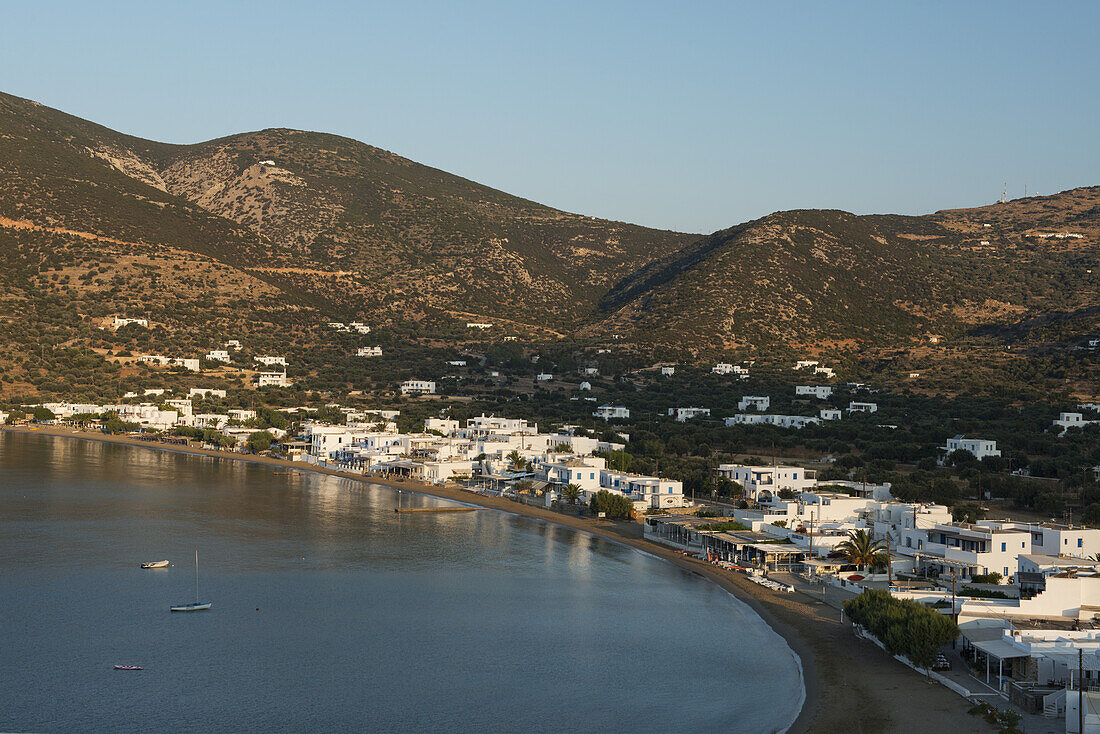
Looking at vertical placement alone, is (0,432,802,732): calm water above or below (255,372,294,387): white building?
below

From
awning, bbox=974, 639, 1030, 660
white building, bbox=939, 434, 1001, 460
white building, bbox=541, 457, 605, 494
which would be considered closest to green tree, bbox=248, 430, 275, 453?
white building, bbox=541, 457, 605, 494

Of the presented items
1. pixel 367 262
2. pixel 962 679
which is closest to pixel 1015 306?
pixel 367 262

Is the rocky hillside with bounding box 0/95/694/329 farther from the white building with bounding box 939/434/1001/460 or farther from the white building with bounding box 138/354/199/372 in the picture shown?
the white building with bounding box 939/434/1001/460

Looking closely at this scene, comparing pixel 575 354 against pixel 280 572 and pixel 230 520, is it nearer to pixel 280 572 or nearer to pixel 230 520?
pixel 230 520

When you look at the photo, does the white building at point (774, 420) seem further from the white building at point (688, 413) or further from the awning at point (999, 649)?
the awning at point (999, 649)

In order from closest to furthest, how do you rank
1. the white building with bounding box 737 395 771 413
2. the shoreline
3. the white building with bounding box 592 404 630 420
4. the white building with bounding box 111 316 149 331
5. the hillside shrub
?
the shoreline
the hillside shrub
the white building with bounding box 592 404 630 420
the white building with bounding box 737 395 771 413
the white building with bounding box 111 316 149 331

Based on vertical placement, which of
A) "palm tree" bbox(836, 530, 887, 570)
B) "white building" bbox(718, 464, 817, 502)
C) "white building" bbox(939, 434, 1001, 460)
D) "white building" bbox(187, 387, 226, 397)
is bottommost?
"palm tree" bbox(836, 530, 887, 570)
